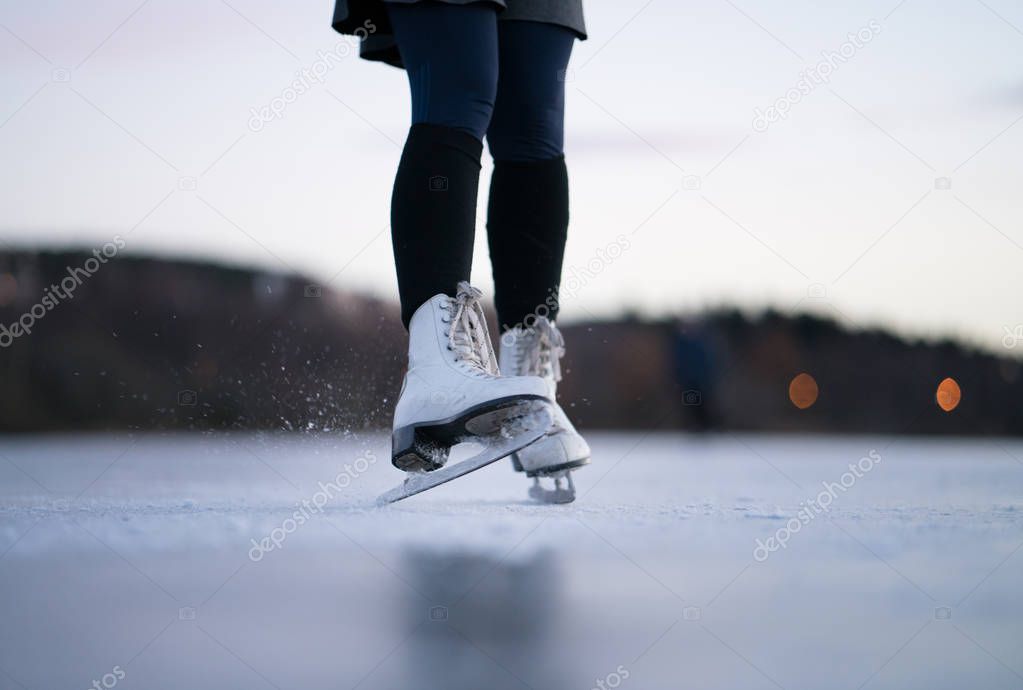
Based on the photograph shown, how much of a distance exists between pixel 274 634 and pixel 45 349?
1115 cm

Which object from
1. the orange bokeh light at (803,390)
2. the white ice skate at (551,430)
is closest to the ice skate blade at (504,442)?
the white ice skate at (551,430)

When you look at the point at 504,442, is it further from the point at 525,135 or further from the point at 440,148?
the point at 525,135

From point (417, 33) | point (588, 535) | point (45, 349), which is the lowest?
point (45, 349)

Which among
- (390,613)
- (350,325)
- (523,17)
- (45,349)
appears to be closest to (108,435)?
(45,349)

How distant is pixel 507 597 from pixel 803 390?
20.9 metres

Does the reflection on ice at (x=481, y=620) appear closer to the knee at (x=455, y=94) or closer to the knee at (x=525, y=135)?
the knee at (x=455, y=94)

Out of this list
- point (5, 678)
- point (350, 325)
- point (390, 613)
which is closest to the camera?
point (5, 678)

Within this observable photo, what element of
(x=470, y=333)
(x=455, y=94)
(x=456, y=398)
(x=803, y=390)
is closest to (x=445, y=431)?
(x=456, y=398)

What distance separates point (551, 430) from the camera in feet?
4.68

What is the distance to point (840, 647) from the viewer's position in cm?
61

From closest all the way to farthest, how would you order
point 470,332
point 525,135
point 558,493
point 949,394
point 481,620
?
point 481,620 < point 470,332 < point 558,493 < point 525,135 < point 949,394

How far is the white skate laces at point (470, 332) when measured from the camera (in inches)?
51.4

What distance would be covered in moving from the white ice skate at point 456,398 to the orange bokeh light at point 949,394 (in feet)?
38.2

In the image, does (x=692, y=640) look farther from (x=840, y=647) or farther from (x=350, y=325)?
(x=350, y=325)
